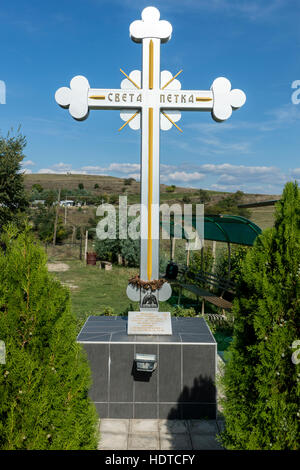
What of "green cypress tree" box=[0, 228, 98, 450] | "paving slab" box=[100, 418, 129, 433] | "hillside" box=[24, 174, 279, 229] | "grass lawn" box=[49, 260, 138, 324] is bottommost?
"grass lawn" box=[49, 260, 138, 324]

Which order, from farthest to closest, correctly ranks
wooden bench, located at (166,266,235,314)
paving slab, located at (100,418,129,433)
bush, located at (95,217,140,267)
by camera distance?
bush, located at (95,217,140,267)
wooden bench, located at (166,266,235,314)
paving slab, located at (100,418,129,433)

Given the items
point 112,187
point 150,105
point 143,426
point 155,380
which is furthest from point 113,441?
point 112,187

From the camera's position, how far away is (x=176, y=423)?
481cm

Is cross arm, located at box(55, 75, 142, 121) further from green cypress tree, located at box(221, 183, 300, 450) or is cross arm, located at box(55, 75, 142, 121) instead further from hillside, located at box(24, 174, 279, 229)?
hillside, located at box(24, 174, 279, 229)

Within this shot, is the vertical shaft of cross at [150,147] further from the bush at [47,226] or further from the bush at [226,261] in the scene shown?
the bush at [47,226]

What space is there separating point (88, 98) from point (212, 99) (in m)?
1.76

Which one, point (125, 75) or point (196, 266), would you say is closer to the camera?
point (125, 75)

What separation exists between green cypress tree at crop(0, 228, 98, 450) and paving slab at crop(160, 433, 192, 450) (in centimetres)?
188

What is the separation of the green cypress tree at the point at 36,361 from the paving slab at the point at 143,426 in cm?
213

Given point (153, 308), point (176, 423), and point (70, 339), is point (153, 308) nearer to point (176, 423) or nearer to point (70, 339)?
point (176, 423)

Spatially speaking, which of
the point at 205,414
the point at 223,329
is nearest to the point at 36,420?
the point at 205,414

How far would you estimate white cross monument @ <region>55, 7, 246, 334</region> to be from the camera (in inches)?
206

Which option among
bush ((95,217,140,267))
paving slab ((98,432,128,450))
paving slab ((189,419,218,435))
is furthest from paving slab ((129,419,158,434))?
bush ((95,217,140,267))
